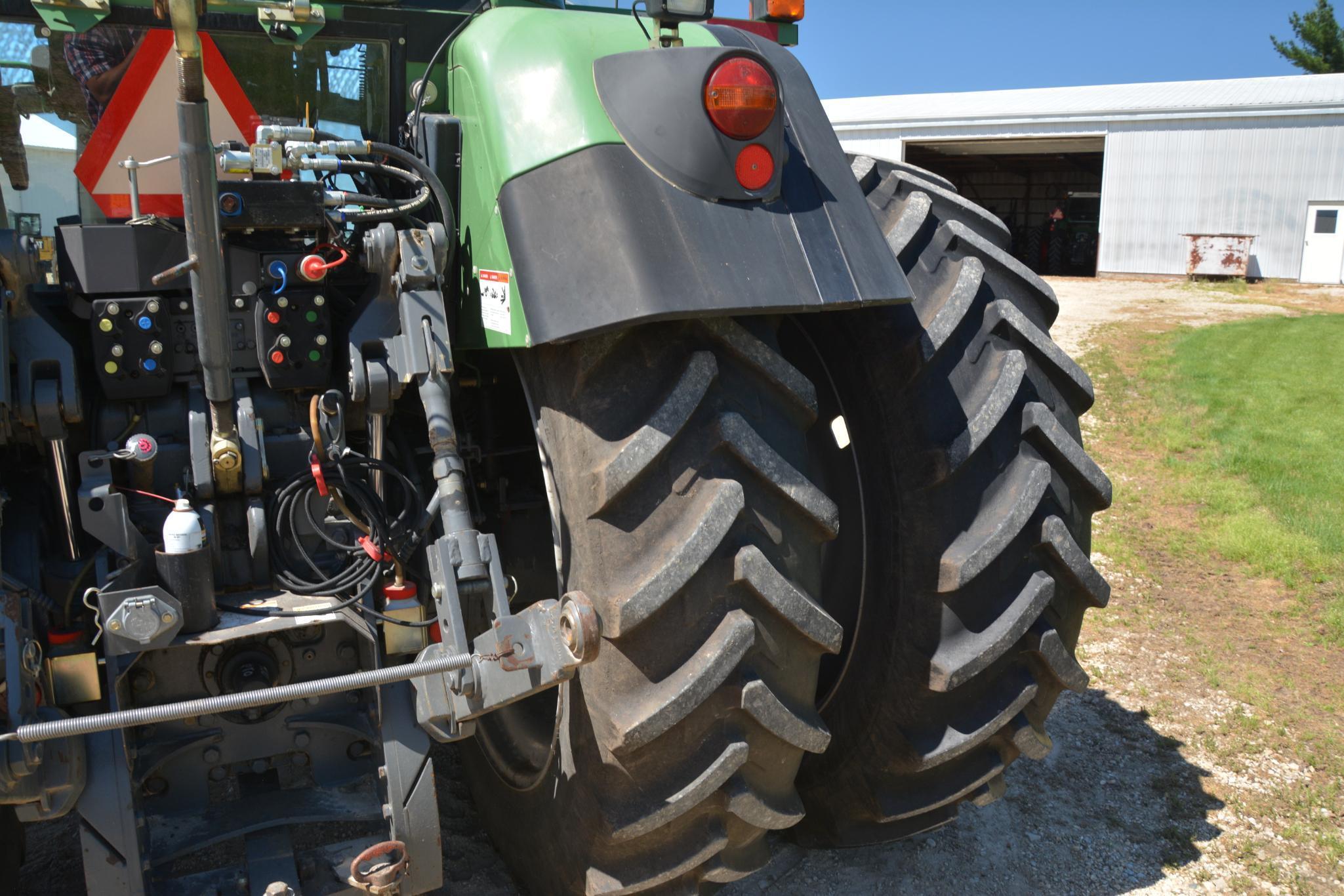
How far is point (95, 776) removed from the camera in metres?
2.32

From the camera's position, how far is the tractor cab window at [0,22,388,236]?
2.74 meters

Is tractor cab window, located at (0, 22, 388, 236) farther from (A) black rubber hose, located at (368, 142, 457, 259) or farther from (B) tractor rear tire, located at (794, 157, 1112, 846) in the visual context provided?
(B) tractor rear tire, located at (794, 157, 1112, 846)

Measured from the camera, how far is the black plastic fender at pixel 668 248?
195cm

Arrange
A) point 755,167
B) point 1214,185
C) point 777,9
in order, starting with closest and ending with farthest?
point 755,167 < point 777,9 < point 1214,185

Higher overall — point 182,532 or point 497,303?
point 497,303

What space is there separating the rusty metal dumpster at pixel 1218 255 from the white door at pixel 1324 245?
112 cm

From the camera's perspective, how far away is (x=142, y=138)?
9.00 feet

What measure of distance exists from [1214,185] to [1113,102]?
11.0ft

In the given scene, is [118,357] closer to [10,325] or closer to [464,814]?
[10,325]

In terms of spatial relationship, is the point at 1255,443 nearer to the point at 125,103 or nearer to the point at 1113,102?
the point at 125,103

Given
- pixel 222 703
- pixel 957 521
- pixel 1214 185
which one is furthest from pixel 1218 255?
pixel 222 703

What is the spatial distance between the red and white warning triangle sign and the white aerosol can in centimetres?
82

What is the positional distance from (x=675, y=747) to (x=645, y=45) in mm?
1439

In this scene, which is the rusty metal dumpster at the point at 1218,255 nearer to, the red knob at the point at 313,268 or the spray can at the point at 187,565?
the red knob at the point at 313,268
